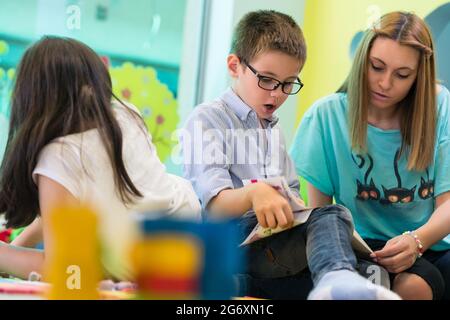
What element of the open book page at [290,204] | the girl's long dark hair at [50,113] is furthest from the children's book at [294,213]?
the girl's long dark hair at [50,113]

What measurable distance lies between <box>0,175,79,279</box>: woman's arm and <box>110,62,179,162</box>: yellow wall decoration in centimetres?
162

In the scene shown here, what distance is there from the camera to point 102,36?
2.84 meters

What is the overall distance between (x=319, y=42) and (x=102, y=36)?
2.82 feet

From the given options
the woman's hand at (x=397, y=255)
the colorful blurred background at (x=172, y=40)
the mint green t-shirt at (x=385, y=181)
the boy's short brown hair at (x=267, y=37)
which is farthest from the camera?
the colorful blurred background at (x=172, y=40)

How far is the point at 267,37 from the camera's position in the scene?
5.02ft

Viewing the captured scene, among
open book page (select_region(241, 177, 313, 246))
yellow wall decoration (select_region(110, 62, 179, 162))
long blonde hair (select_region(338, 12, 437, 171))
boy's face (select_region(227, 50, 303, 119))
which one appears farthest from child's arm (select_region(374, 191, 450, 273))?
yellow wall decoration (select_region(110, 62, 179, 162))

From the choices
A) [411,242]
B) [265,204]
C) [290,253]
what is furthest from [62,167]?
[411,242]

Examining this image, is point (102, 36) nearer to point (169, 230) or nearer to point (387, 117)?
point (387, 117)

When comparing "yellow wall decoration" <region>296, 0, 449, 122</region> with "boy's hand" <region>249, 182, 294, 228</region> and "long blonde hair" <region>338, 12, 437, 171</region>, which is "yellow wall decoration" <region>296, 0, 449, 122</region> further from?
"boy's hand" <region>249, 182, 294, 228</region>

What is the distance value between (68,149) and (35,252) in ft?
0.71

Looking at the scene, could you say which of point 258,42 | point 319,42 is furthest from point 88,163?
point 319,42

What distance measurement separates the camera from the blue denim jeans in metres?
1.16

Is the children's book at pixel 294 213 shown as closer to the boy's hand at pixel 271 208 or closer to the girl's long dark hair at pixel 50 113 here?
the boy's hand at pixel 271 208

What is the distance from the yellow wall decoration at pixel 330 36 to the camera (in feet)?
9.00
